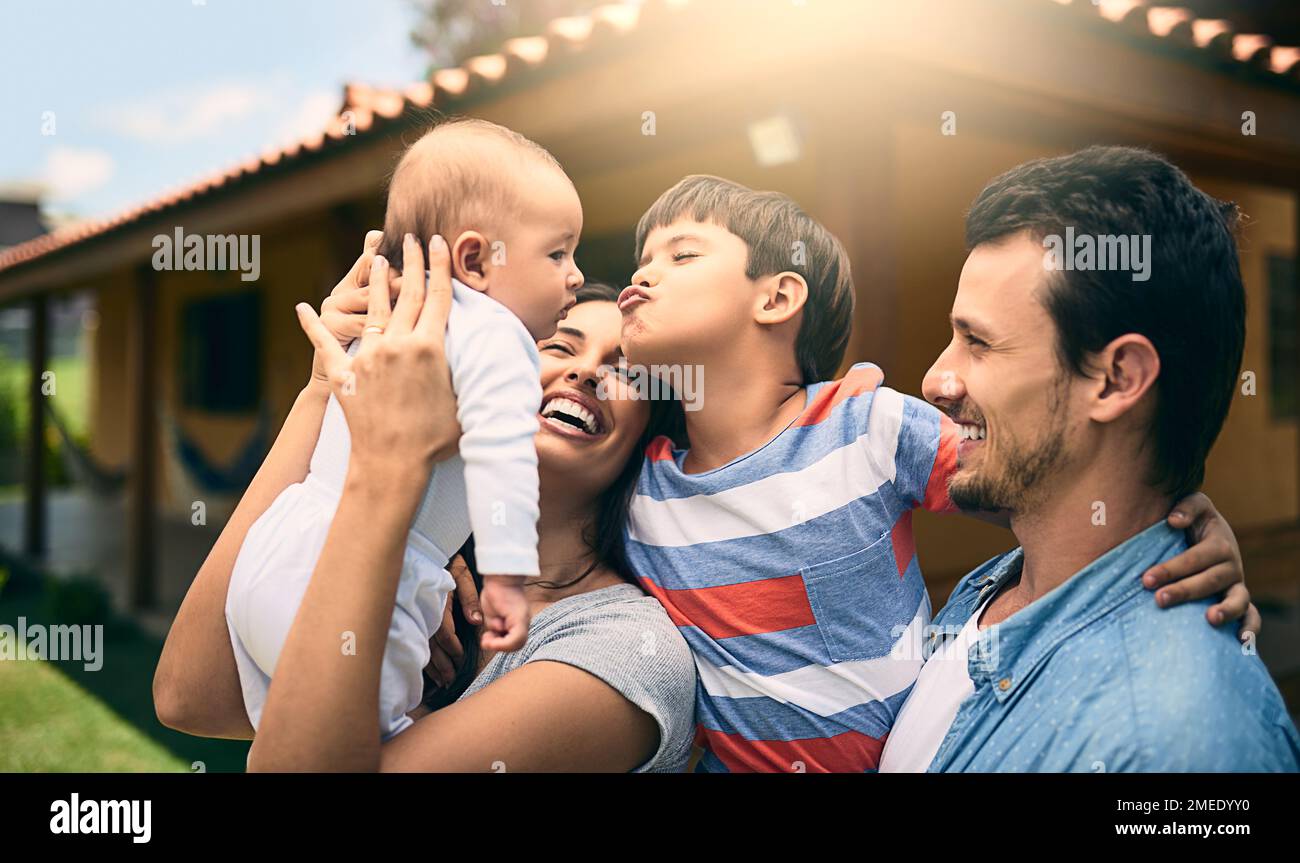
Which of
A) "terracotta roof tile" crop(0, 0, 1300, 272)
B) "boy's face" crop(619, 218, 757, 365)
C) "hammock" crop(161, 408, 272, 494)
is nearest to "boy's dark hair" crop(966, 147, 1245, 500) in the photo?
"boy's face" crop(619, 218, 757, 365)

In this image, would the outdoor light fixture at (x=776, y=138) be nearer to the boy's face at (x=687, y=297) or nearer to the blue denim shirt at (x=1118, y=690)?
the boy's face at (x=687, y=297)

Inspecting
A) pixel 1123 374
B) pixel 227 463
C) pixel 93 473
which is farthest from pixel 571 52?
pixel 93 473

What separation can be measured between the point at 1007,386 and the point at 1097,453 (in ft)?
0.35

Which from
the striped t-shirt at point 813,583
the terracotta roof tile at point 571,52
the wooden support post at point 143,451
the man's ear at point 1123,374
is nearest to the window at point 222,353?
the wooden support post at point 143,451

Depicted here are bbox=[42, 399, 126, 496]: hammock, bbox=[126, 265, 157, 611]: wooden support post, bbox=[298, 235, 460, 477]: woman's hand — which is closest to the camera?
bbox=[298, 235, 460, 477]: woman's hand

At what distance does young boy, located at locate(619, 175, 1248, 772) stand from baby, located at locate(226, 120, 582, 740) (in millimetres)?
154

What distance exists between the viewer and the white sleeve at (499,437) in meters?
0.94

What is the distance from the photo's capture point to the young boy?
1.14m

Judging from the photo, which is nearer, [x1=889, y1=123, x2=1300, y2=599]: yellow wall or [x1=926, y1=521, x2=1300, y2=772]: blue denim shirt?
[x1=926, y1=521, x2=1300, y2=772]: blue denim shirt

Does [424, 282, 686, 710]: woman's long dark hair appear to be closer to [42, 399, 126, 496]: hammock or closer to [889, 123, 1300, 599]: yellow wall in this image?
[889, 123, 1300, 599]: yellow wall

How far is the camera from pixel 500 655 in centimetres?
121

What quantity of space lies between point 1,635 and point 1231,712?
8.22 metres

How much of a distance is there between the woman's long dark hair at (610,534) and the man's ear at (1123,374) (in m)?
0.54

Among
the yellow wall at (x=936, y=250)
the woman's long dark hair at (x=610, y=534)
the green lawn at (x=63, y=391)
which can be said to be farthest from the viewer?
the green lawn at (x=63, y=391)
